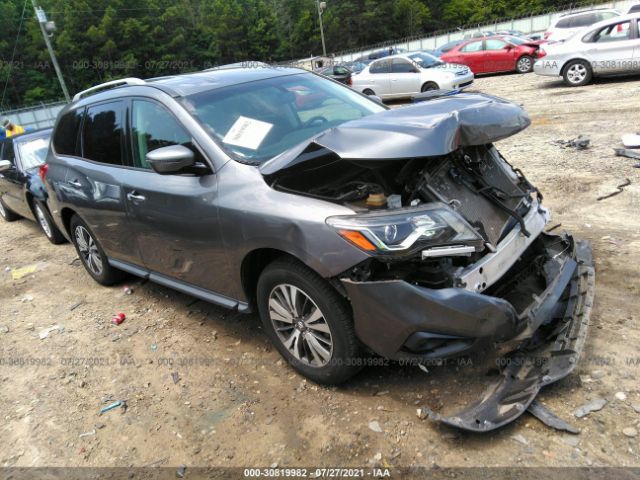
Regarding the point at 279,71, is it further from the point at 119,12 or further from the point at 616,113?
the point at 119,12

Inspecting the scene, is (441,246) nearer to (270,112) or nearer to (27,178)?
(270,112)

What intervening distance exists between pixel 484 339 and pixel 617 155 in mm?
5309

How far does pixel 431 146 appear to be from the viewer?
246cm

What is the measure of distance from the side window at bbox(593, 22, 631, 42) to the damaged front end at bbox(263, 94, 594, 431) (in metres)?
11.3

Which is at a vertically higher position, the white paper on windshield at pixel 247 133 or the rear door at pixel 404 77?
the white paper on windshield at pixel 247 133

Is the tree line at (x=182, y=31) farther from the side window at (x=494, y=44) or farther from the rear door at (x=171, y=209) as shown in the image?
the rear door at (x=171, y=209)

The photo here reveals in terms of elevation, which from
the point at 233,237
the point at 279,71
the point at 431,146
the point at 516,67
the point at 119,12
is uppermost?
the point at 119,12

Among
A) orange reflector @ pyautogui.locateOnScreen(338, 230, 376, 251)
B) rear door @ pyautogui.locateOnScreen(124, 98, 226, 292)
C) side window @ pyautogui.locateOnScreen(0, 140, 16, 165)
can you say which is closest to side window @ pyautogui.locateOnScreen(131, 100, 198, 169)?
rear door @ pyautogui.locateOnScreen(124, 98, 226, 292)

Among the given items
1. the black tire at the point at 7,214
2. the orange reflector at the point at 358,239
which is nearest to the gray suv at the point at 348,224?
the orange reflector at the point at 358,239

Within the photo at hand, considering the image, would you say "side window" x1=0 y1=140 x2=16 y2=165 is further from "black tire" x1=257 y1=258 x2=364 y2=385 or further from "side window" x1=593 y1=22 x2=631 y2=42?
"side window" x1=593 y1=22 x2=631 y2=42

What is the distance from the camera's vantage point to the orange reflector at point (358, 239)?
248cm

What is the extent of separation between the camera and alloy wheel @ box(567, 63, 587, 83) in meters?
12.7

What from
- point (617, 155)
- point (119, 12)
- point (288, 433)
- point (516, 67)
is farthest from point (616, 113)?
point (119, 12)

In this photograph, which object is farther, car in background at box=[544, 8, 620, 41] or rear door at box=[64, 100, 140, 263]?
car in background at box=[544, 8, 620, 41]
